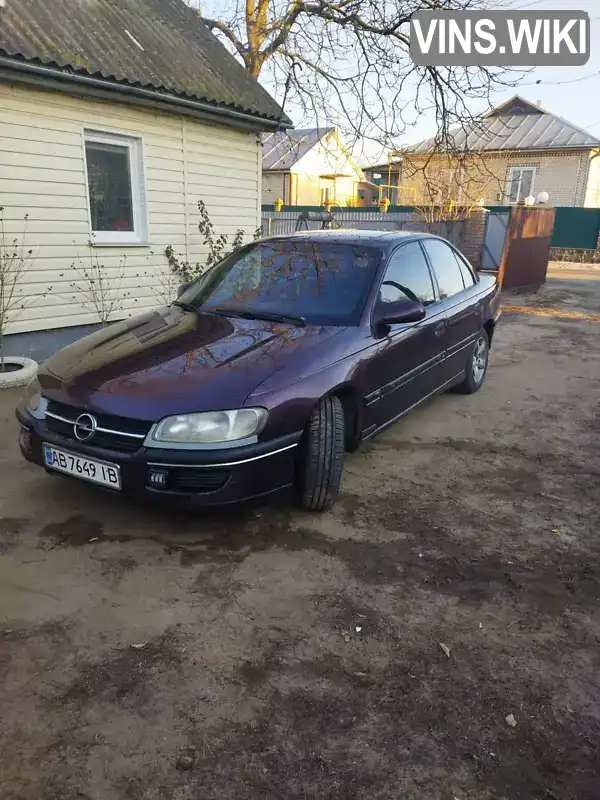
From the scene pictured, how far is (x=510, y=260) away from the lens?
1328cm

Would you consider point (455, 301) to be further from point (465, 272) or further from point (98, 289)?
point (98, 289)

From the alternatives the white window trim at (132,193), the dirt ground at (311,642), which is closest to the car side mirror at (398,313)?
the dirt ground at (311,642)

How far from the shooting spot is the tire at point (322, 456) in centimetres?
327

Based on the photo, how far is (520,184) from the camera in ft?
90.9

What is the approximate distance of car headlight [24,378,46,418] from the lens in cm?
325

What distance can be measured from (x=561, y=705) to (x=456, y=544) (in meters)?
1.14

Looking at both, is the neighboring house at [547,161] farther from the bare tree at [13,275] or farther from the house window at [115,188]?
the bare tree at [13,275]

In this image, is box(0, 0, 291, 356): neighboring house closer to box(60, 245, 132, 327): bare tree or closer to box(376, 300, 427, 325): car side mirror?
box(60, 245, 132, 327): bare tree

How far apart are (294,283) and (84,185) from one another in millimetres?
3919

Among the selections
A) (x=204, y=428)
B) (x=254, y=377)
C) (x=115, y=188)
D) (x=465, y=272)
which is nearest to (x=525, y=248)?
(x=465, y=272)

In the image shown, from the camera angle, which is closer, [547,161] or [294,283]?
[294,283]

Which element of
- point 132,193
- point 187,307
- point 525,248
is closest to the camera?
point 187,307

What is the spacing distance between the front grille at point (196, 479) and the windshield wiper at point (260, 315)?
3.87 feet

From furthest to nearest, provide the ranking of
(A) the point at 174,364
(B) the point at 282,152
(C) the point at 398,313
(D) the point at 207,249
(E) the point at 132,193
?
(B) the point at 282,152
(D) the point at 207,249
(E) the point at 132,193
(C) the point at 398,313
(A) the point at 174,364
